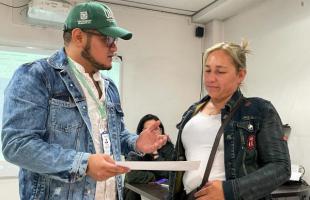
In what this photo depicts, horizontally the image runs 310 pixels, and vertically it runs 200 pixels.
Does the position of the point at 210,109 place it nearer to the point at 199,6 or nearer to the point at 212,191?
the point at 212,191

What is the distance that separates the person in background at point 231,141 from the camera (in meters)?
1.31

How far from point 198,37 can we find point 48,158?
377cm

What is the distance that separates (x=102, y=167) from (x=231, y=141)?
580 millimetres

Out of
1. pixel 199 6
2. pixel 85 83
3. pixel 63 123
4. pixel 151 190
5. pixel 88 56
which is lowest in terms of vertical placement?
pixel 151 190

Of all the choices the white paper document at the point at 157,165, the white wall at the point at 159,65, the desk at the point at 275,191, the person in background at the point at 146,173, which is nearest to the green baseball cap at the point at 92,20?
the white paper document at the point at 157,165

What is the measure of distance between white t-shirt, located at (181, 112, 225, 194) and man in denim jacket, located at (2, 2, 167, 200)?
0.14 metres

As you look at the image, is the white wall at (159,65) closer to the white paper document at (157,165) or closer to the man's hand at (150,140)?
the man's hand at (150,140)

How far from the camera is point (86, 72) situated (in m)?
1.39

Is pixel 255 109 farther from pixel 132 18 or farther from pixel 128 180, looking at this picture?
pixel 132 18

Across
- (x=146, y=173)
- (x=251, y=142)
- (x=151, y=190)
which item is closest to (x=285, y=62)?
(x=146, y=173)

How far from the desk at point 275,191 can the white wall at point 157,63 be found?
1.49 m

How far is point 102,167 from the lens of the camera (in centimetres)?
106

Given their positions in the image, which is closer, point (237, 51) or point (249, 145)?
point (249, 145)

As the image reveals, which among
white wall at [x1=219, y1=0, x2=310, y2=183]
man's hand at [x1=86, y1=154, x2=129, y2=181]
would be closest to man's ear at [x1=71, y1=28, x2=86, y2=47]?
man's hand at [x1=86, y1=154, x2=129, y2=181]
